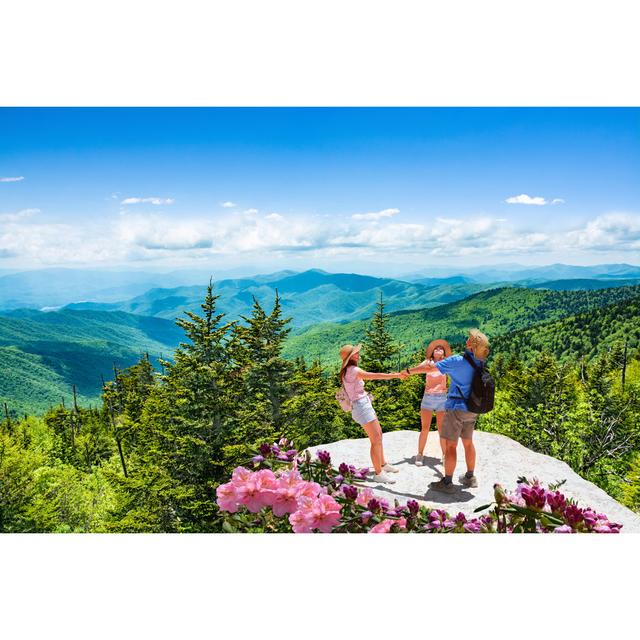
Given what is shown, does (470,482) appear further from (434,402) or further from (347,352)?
(347,352)

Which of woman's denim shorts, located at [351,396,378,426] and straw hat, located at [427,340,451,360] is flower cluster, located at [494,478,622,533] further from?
straw hat, located at [427,340,451,360]

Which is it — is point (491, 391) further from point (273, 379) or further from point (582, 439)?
point (273, 379)

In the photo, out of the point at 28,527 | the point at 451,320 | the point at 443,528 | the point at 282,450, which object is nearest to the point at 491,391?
the point at 443,528

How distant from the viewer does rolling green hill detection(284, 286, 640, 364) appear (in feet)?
368

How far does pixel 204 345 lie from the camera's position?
8391mm

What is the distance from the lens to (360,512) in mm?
2906

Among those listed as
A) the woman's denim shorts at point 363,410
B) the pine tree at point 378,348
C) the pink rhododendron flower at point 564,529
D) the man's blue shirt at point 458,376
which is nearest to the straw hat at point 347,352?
the woman's denim shorts at point 363,410

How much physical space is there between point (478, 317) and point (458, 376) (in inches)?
5351

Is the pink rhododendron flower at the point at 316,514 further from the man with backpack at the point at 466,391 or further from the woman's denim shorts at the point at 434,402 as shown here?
the woman's denim shorts at the point at 434,402

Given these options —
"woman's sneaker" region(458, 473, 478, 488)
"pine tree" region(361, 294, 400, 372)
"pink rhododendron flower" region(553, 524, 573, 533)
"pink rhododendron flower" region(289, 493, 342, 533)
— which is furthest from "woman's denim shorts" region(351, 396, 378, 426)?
"pine tree" region(361, 294, 400, 372)

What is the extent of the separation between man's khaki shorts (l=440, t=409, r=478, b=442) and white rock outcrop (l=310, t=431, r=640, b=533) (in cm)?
60

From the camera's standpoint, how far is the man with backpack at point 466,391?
4031 millimetres

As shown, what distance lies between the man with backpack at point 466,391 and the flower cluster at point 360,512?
4.09 ft

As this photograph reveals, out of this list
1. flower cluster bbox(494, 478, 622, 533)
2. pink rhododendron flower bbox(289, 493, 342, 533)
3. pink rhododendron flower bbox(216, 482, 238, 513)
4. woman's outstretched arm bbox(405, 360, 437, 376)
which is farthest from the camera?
woman's outstretched arm bbox(405, 360, 437, 376)
